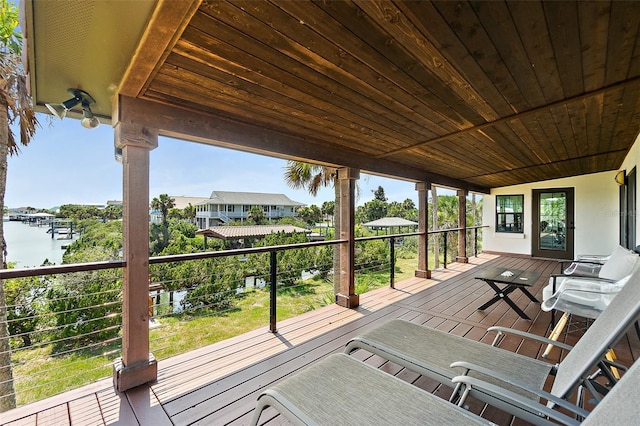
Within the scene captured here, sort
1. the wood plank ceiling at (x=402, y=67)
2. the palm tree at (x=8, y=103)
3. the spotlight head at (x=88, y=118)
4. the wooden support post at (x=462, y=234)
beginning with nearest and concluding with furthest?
the wood plank ceiling at (x=402, y=67) < the spotlight head at (x=88, y=118) < the palm tree at (x=8, y=103) < the wooden support post at (x=462, y=234)

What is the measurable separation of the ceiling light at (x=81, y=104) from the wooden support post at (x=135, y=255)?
37 cm

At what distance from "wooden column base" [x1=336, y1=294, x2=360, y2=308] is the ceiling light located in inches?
138

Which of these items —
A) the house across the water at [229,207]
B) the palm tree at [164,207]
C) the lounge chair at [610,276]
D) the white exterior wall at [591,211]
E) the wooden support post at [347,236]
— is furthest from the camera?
the house across the water at [229,207]

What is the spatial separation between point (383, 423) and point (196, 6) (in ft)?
6.95

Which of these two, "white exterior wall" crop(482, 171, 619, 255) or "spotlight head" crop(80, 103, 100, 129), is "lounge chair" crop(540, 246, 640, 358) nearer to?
"spotlight head" crop(80, 103, 100, 129)

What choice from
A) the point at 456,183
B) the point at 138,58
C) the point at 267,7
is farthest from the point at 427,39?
the point at 456,183

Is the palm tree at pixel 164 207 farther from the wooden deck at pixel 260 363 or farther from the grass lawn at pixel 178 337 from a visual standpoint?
the wooden deck at pixel 260 363

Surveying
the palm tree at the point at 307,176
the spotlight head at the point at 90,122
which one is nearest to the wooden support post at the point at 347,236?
the spotlight head at the point at 90,122

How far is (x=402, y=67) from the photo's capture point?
1.97 meters

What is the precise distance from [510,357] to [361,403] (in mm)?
1146

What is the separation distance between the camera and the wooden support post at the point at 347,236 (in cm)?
413

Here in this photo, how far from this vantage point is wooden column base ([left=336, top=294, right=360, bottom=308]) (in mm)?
4066

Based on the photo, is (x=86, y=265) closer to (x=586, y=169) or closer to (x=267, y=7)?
(x=267, y=7)

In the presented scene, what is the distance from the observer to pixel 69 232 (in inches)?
452
